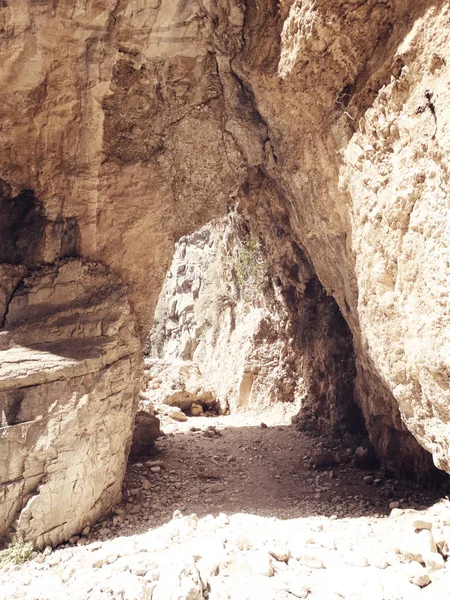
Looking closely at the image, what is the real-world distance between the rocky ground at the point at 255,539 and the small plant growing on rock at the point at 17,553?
0.07m

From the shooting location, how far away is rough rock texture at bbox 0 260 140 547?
4.50 metres

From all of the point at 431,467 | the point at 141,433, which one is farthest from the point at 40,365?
the point at 431,467

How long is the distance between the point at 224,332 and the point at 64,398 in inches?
367

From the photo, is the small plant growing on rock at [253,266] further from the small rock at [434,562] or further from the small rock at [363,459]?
the small rock at [434,562]

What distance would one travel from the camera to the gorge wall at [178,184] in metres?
3.88

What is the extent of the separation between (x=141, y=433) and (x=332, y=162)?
5.73 m

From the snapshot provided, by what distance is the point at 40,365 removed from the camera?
4805 mm

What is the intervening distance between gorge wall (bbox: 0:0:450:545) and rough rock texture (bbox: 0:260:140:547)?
21 mm

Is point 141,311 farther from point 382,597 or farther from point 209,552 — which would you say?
point 382,597

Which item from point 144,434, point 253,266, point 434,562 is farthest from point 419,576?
point 253,266

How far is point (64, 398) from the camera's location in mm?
4812

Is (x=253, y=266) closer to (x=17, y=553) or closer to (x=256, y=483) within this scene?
(x=256, y=483)

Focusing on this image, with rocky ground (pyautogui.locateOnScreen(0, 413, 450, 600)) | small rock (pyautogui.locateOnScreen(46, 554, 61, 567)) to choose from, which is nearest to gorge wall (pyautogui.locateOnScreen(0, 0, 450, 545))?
small rock (pyautogui.locateOnScreen(46, 554, 61, 567))

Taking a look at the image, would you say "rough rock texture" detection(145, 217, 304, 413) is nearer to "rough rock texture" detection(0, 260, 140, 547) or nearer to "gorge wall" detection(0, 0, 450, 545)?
"gorge wall" detection(0, 0, 450, 545)
